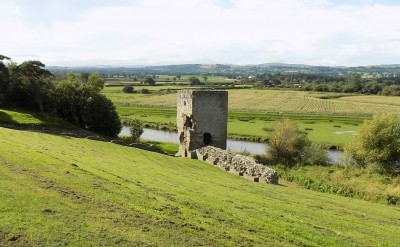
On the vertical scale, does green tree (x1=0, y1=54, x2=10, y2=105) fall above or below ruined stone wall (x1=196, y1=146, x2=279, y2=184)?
above

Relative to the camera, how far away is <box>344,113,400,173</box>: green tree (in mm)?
37656

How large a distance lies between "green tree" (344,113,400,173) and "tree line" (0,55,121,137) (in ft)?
94.2

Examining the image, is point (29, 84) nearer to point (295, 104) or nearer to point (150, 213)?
point (150, 213)

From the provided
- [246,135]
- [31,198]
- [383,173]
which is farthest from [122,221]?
[246,135]

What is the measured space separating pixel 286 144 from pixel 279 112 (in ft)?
160

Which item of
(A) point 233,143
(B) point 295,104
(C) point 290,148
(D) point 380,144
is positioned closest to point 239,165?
(C) point 290,148

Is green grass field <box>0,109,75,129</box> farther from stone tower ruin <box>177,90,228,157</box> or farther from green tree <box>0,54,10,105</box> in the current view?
stone tower ruin <box>177,90,228,157</box>

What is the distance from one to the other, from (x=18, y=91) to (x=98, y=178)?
34.1 m

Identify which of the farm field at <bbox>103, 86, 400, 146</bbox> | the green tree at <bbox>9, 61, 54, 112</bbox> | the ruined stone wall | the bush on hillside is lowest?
the farm field at <bbox>103, 86, 400, 146</bbox>

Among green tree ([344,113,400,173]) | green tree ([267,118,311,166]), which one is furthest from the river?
green tree ([344,113,400,173])

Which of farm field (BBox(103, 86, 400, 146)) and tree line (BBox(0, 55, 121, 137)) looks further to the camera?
farm field (BBox(103, 86, 400, 146))

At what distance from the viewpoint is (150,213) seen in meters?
11.8

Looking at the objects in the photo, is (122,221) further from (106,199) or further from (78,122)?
(78,122)

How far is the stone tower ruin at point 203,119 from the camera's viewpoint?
3447 centimetres
